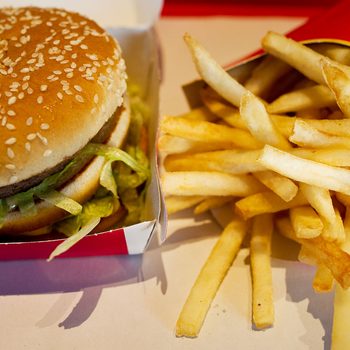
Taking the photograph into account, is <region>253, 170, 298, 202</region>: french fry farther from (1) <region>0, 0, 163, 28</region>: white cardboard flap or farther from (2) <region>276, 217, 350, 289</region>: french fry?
(1) <region>0, 0, 163, 28</region>: white cardboard flap

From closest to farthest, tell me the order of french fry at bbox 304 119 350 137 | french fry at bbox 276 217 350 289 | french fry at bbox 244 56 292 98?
french fry at bbox 276 217 350 289 → french fry at bbox 304 119 350 137 → french fry at bbox 244 56 292 98

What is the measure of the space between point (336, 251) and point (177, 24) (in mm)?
1796

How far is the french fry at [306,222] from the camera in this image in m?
1.52

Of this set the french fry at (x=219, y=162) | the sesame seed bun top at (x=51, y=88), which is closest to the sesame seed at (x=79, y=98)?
the sesame seed bun top at (x=51, y=88)

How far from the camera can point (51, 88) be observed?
5.61 ft

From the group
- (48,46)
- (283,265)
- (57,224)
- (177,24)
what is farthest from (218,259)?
(177,24)

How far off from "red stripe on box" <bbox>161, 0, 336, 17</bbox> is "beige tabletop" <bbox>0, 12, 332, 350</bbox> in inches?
54.9

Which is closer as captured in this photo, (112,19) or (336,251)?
(336,251)

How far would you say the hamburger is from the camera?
1.63 meters

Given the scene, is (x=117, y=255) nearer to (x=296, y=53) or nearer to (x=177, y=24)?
(x=296, y=53)

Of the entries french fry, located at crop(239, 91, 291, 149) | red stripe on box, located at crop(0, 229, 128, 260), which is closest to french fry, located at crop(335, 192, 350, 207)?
french fry, located at crop(239, 91, 291, 149)

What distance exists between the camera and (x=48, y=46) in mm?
1854

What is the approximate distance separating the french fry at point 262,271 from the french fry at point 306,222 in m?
0.15

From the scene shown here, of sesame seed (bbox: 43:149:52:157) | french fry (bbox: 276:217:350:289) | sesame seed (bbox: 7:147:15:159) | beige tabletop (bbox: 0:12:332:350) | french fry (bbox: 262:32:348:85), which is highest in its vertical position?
french fry (bbox: 262:32:348:85)
